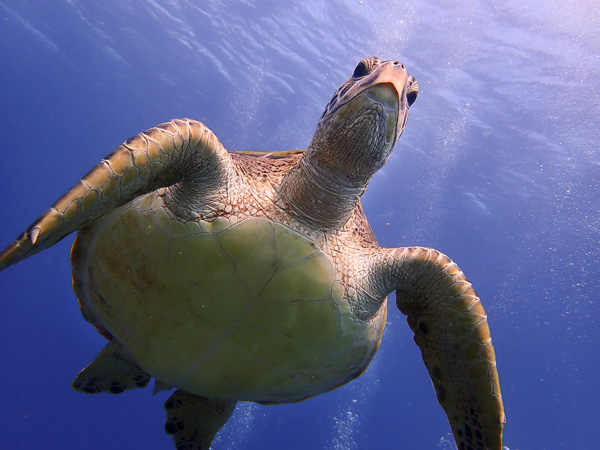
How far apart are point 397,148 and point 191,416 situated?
66.5ft

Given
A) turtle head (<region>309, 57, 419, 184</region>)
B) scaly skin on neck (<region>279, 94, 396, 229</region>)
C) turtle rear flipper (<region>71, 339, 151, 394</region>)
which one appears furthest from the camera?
turtle rear flipper (<region>71, 339, 151, 394</region>)

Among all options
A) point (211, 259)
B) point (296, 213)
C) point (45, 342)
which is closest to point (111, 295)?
point (211, 259)

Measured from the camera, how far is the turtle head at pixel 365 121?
200 cm

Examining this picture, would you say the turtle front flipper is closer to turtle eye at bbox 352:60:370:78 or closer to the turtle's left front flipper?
the turtle's left front flipper

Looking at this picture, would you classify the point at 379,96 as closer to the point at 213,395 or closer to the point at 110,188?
the point at 110,188

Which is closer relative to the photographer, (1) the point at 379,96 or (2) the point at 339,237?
(1) the point at 379,96

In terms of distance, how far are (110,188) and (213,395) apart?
241 cm

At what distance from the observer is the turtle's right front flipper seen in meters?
1.54

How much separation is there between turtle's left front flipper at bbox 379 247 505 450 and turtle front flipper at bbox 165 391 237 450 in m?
2.31

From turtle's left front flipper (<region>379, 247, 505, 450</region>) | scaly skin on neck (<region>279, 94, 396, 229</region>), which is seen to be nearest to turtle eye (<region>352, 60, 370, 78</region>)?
scaly skin on neck (<region>279, 94, 396, 229</region>)

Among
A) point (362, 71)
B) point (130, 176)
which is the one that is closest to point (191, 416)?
point (130, 176)

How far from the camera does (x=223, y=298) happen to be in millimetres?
2441

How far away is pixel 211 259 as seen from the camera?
2.34 m

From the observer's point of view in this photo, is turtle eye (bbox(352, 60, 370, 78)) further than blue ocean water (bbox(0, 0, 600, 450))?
No
